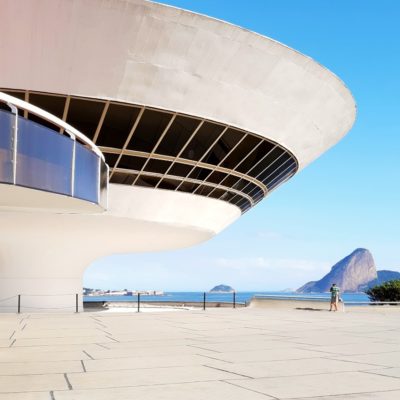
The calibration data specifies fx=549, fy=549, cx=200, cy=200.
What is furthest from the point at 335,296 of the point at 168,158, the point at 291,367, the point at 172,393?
the point at 172,393

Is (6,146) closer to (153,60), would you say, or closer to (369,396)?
(369,396)

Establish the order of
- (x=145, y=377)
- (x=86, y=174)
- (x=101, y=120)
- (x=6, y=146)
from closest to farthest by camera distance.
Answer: (x=145, y=377) → (x=6, y=146) → (x=86, y=174) → (x=101, y=120)

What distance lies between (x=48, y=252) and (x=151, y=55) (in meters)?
13.3

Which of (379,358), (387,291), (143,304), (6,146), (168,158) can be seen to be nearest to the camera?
(379,358)

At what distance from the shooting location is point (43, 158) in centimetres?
1034

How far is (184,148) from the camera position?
22266 millimetres

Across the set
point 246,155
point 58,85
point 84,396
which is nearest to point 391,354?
point 84,396

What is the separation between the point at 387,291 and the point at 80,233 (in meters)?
36.8

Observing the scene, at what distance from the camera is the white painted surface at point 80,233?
23.9 meters

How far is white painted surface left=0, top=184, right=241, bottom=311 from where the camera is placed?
23916 millimetres

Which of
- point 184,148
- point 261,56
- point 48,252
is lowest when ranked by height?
point 48,252

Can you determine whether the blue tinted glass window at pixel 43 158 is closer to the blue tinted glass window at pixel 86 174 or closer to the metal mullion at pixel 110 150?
the blue tinted glass window at pixel 86 174

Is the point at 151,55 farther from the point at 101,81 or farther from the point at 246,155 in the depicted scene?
the point at 246,155

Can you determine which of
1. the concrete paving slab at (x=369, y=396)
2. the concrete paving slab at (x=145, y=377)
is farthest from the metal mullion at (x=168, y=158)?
the concrete paving slab at (x=369, y=396)
